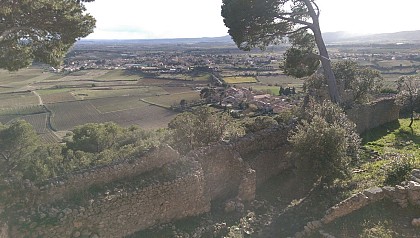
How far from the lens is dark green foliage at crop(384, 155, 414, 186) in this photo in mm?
10944

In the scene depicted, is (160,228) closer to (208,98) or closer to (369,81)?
(369,81)

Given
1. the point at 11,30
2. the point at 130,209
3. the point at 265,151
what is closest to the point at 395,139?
the point at 265,151

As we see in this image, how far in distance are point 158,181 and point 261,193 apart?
4.54 meters

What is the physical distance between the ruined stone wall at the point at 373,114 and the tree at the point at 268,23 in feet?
4.35

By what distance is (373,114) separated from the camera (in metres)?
22.0

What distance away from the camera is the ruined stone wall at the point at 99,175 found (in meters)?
10.3

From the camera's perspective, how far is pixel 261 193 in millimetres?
14391

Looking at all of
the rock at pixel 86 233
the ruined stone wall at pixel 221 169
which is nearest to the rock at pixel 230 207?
the ruined stone wall at pixel 221 169

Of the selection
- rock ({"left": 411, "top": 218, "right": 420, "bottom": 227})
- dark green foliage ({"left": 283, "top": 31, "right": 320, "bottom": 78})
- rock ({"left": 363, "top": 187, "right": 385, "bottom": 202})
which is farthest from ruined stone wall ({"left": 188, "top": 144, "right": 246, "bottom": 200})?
dark green foliage ({"left": 283, "top": 31, "right": 320, "bottom": 78})

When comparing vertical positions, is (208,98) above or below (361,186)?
below

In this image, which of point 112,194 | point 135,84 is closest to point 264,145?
point 112,194

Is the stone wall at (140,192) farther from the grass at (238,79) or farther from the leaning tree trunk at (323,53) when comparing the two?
the grass at (238,79)

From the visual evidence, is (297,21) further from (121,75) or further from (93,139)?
(121,75)

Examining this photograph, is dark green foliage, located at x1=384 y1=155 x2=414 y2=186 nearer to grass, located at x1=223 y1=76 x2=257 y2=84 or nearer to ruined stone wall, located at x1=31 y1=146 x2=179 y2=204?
ruined stone wall, located at x1=31 y1=146 x2=179 y2=204
